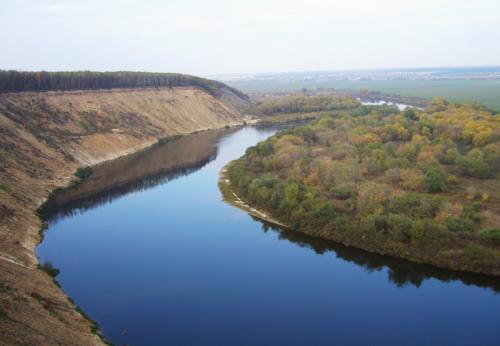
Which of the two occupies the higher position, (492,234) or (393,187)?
(393,187)

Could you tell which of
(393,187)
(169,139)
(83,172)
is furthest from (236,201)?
(169,139)

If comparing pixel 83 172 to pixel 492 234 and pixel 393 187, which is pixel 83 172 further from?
pixel 492 234

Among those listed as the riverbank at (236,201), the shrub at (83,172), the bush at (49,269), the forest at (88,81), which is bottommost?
the bush at (49,269)

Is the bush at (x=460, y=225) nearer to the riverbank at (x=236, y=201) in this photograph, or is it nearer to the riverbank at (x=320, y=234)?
the riverbank at (x=320, y=234)

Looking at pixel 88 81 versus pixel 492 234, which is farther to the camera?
pixel 88 81

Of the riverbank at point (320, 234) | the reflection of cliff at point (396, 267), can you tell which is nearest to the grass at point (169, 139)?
the riverbank at point (320, 234)
